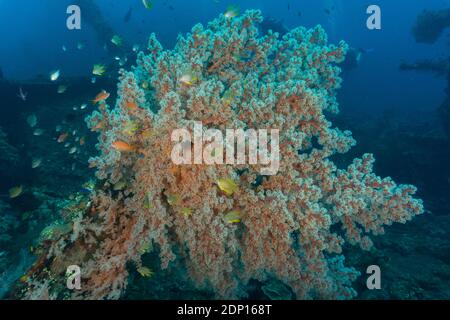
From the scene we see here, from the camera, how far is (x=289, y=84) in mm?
3695

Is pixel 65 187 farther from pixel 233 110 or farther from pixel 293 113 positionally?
pixel 293 113

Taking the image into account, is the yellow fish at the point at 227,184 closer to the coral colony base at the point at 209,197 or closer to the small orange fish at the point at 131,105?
the coral colony base at the point at 209,197

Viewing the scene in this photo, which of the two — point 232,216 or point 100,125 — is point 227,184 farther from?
point 100,125

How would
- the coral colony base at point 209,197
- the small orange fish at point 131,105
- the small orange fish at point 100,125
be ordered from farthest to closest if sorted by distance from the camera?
the small orange fish at point 100,125, the small orange fish at point 131,105, the coral colony base at point 209,197

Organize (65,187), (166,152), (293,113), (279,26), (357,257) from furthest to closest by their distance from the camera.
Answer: (279,26), (65,187), (357,257), (293,113), (166,152)

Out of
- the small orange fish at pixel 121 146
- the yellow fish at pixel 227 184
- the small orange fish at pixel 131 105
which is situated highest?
the small orange fish at pixel 131 105

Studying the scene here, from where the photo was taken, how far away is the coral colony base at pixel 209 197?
3555 millimetres

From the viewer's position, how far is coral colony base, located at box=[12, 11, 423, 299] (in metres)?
3.55

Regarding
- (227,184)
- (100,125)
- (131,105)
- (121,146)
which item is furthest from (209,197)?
(100,125)

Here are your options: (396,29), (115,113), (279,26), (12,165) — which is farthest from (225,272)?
(396,29)

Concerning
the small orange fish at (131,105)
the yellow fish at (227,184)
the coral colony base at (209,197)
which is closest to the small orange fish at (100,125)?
the coral colony base at (209,197)

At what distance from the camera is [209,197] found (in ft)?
11.7

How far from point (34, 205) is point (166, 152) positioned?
6.63m
